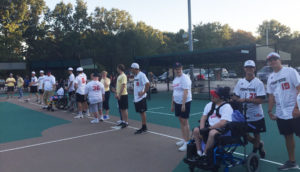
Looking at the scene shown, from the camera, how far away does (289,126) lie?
4332mm

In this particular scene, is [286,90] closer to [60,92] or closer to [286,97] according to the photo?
[286,97]

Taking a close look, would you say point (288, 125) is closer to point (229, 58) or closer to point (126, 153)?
point (126, 153)

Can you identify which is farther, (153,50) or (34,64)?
(153,50)

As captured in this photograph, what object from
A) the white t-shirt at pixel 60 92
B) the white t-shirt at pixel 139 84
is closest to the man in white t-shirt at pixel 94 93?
the white t-shirt at pixel 139 84

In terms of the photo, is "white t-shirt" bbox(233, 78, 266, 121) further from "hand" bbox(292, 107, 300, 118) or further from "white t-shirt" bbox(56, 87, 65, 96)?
"white t-shirt" bbox(56, 87, 65, 96)

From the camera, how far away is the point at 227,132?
4234 millimetres

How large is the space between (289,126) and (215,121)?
1.22 m

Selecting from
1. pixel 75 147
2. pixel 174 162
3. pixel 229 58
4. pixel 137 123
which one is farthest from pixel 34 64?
pixel 174 162

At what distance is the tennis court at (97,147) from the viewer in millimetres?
5031

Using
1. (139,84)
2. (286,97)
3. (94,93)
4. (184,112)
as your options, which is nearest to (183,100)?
(184,112)

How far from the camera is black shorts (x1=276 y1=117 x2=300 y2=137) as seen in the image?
4.24 m

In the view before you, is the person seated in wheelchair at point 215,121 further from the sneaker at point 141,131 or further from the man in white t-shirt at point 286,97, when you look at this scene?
the sneaker at point 141,131

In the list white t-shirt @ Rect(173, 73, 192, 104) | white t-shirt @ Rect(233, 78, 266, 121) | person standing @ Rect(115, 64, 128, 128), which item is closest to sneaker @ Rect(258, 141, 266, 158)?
white t-shirt @ Rect(233, 78, 266, 121)

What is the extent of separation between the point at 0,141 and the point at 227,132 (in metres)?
6.21
